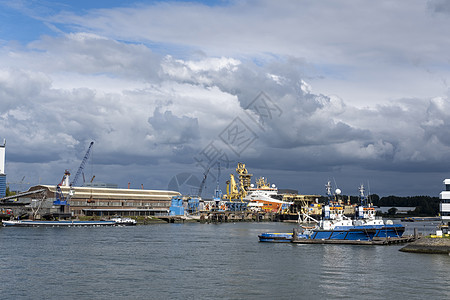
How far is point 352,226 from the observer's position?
76.6 m

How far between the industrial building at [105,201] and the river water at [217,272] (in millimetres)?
69249

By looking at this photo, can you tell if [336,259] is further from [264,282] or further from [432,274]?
[264,282]

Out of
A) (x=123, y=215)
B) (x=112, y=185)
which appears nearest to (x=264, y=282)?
(x=123, y=215)

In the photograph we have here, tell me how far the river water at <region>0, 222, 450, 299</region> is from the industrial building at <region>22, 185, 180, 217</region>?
6925 cm

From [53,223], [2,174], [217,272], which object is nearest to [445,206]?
[217,272]

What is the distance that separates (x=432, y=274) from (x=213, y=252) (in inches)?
1092

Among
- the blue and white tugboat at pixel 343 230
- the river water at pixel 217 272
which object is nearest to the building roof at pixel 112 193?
the river water at pixel 217 272

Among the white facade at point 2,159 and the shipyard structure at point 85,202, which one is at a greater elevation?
the white facade at point 2,159

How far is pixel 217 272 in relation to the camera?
4844cm

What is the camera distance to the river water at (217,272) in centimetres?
3888

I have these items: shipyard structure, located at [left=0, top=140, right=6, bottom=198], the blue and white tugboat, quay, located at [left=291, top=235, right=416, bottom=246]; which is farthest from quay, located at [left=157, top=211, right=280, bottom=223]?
quay, located at [left=291, top=235, right=416, bottom=246]

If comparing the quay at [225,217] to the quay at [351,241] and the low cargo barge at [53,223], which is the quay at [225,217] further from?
the quay at [351,241]

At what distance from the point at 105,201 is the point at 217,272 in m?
110

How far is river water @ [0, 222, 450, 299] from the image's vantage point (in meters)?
38.9
